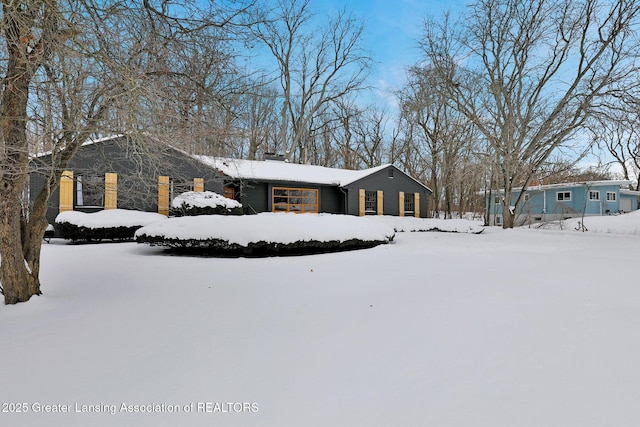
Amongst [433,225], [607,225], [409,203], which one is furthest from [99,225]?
[607,225]

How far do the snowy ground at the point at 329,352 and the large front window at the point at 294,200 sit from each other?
11.3 m

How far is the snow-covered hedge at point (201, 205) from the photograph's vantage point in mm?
10250

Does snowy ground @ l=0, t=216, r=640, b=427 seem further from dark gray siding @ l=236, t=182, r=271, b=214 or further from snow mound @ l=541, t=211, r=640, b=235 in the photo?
snow mound @ l=541, t=211, r=640, b=235

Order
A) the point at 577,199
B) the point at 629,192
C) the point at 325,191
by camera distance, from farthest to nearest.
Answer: the point at 629,192, the point at 577,199, the point at 325,191

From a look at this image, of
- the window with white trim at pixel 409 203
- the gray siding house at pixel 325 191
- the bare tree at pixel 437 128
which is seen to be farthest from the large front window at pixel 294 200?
the bare tree at pixel 437 128

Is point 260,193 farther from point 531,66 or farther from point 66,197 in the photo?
point 531,66

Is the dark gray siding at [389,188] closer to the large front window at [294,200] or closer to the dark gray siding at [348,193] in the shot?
the dark gray siding at [348,193]

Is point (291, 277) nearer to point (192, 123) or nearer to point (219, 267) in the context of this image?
point (219, 267)

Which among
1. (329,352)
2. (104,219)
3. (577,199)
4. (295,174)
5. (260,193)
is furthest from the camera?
(577,199)

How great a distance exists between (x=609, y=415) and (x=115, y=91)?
4136 mm

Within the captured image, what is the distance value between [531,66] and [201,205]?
14.4m

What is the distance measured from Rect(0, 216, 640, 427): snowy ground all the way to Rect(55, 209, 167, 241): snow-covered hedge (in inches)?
233

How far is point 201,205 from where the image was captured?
1034cm

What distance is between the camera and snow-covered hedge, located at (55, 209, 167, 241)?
9500mm
